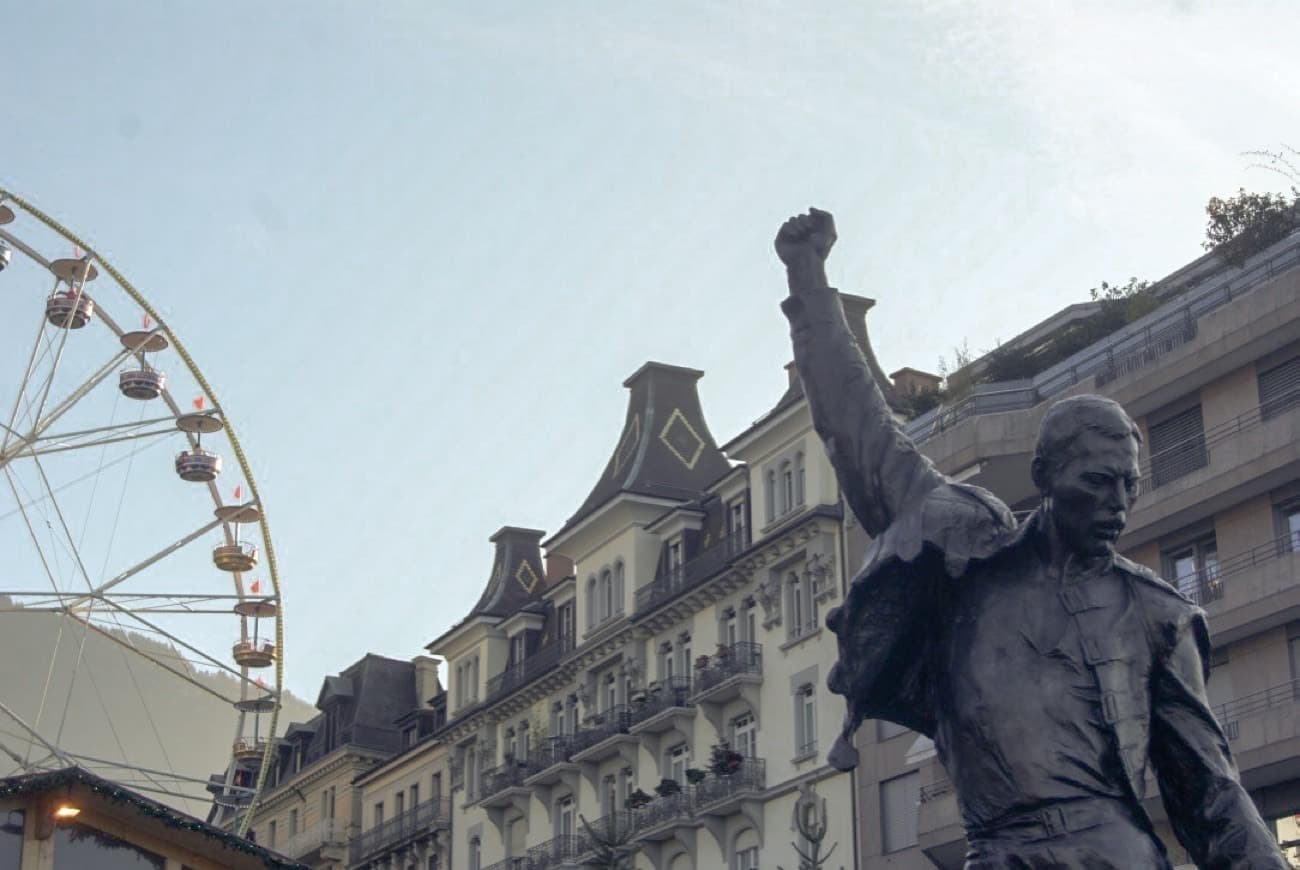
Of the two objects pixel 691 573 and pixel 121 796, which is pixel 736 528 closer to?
pixel 691 573

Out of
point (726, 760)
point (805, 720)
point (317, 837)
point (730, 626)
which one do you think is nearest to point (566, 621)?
point (730, 626)

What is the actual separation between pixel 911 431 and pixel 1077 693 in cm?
4346

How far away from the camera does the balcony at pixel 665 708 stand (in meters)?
58.1

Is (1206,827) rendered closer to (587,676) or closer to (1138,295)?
(1138,295)

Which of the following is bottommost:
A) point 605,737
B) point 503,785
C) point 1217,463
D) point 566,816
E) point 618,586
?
point 1217,463

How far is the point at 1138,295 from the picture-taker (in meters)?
46.4

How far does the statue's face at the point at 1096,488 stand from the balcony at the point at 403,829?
6971 cm

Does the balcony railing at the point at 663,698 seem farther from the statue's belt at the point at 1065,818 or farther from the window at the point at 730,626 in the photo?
the statue's belt at the point at 1065,818

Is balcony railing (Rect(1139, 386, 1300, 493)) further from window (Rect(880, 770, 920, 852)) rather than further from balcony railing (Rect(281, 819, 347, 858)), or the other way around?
balcony railing (Rect(281, 819, 347, 858))

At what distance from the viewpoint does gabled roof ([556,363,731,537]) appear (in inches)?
2589

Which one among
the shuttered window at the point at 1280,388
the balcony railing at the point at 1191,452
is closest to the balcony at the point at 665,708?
the balcony railing at the point at 1191,452

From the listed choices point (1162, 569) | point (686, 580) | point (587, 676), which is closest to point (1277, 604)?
point (1162, 569)

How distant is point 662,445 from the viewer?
6706 cm

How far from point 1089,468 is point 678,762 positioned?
54622mm
